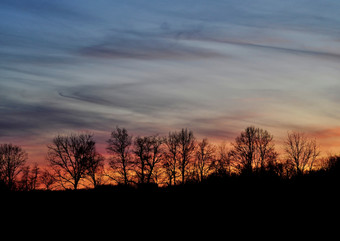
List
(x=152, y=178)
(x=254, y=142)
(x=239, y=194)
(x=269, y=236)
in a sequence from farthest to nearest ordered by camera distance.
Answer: (x=254, y=142), (x=152, y=178), (x=239, y=194), (x=269, y=236)

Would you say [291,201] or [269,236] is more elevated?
Answer: [291,201]

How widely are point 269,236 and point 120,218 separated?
12.5 m

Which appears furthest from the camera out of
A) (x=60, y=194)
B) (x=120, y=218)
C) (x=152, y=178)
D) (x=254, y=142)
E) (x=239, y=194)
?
(x=254, y=142)

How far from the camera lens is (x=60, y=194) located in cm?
3709

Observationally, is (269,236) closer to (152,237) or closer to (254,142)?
(152,237)

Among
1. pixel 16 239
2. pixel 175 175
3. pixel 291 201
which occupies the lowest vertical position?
pixel 16 239

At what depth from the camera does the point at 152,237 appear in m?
24.6

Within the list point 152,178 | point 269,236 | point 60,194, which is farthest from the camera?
point 152,178

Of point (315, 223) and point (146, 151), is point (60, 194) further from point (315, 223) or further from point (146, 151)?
point (146, 151)

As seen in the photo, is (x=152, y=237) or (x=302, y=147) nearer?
(x=152, y=237)

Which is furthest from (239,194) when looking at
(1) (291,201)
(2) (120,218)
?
(2) (120,218)

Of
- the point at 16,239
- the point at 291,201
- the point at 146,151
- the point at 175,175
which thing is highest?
the point at 146,151

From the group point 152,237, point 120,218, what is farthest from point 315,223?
point 120,218

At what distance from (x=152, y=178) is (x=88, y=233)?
41.7 metres
